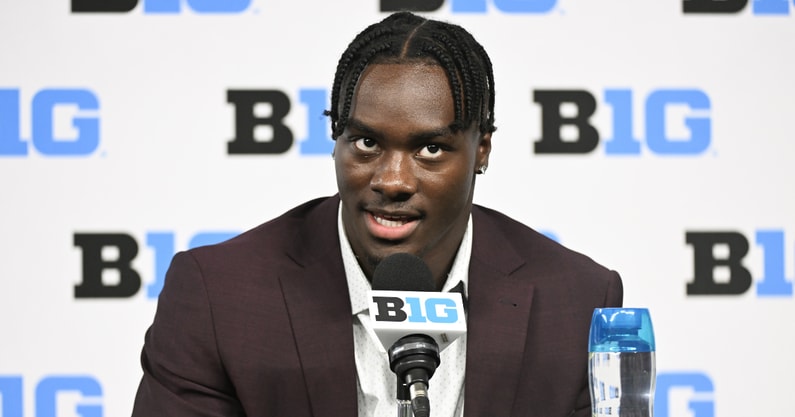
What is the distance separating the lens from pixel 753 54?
10.9 ft

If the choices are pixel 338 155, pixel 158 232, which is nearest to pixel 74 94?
pixel 158 232

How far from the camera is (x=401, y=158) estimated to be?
202 centimetres

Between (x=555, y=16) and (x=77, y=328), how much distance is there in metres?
1.77

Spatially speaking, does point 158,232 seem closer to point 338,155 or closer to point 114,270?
point 114,270

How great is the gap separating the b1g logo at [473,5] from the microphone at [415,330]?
1810mm

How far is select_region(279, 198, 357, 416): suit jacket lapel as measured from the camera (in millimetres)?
2105

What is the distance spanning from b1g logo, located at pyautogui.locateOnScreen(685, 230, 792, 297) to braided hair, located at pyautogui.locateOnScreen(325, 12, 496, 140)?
52.1 inches

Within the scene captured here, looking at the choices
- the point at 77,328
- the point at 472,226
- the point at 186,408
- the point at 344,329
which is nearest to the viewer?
the point at 186,408

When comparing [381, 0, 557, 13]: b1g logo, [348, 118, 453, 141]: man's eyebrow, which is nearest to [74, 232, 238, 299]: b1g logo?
[381, 0, 557, 13]: b1g logo

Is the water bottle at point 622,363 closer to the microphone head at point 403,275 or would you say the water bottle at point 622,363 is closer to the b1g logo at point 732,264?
the microphone head at point 403,275

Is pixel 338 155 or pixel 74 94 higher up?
pixel 74 94

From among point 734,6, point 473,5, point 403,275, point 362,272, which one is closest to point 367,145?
point 362,272

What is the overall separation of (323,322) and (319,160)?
111 centimetres

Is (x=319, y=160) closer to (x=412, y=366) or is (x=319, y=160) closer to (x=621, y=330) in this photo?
(x=621, y=330)
